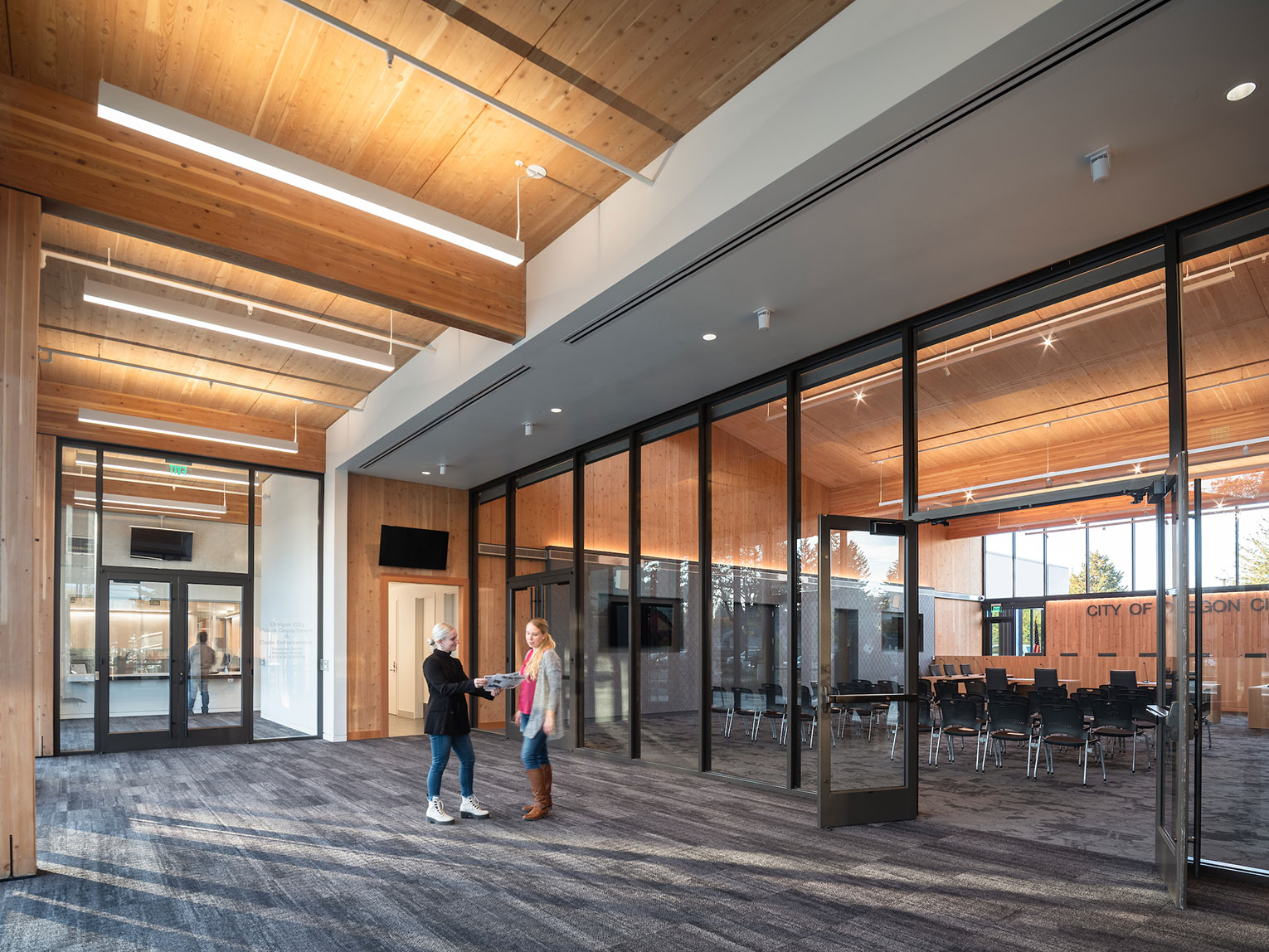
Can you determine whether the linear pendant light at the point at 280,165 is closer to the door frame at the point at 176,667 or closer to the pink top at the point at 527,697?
the pink top at the point at 527,697

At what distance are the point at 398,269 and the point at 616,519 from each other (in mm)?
4466

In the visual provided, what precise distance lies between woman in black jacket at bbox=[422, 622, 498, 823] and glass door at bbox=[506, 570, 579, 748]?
344cm

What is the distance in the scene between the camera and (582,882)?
4.71 m

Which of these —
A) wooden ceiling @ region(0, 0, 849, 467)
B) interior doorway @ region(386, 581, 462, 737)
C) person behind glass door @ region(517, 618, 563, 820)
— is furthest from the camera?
interior doorway @ region(386, 581, 462, 737)

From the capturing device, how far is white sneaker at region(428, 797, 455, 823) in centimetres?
614

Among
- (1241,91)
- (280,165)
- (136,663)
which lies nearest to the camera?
(1241,91)

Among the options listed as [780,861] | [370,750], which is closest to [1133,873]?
[780,861]

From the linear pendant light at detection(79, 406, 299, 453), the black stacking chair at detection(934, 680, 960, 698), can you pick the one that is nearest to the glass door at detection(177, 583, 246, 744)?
the linear pendant light at detection(79, 406, 299, 453)

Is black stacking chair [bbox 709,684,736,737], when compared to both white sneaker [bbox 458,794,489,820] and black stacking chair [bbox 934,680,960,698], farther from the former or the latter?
black stacking chair [bbox 934,680,960,698]

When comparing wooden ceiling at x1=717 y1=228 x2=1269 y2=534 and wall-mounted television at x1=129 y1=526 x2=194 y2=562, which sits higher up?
wooden ceiling at x1=717 y1=228 x2=1269 y2=534

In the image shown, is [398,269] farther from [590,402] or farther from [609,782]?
[609,782]

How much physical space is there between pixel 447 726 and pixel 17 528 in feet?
9.89

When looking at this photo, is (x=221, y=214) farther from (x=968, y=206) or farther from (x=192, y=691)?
(x=192, y=691)

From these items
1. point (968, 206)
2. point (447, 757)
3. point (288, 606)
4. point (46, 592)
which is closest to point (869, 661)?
point (447, 757)
